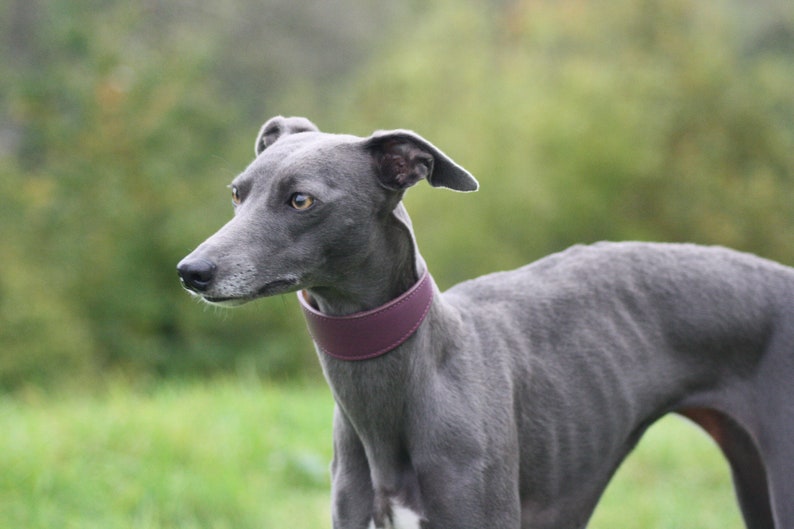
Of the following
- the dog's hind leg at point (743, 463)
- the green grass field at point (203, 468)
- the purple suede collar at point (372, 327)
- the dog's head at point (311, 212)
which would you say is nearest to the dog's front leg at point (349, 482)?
the purple suede collar at point (372, 327)

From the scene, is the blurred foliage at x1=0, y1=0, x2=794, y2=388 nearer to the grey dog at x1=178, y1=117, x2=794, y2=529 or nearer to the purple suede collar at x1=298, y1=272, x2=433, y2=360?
the grey dog at x1=178, y1=117, x2=794, y2=529

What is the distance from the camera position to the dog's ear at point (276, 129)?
4082mm

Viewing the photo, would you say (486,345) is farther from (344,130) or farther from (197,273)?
(344,130)

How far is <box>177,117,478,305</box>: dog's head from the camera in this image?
10.8 ft

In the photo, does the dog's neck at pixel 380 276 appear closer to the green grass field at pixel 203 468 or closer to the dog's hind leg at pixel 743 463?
the dog's hind leg at pixel 743 463

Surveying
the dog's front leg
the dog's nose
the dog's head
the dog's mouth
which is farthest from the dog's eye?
the dog's front leg

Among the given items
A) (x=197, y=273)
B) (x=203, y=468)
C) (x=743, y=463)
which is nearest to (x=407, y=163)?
(x=197, y=273)

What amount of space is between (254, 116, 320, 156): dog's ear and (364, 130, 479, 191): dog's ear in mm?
583

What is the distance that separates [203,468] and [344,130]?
77.7 feet

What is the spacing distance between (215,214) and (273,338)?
3.18 meters

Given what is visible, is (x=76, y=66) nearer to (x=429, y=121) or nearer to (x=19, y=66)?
(x=19, y=66)

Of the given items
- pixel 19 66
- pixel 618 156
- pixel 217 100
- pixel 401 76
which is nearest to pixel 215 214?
pixel 217 100

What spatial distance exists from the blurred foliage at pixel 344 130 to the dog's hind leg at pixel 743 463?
17642mm

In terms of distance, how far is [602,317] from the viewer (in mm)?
4262
